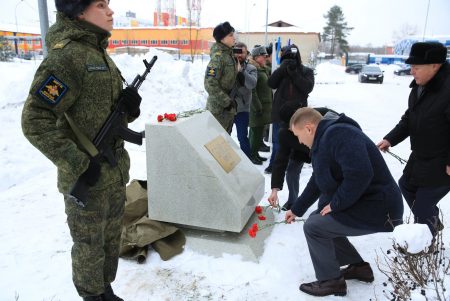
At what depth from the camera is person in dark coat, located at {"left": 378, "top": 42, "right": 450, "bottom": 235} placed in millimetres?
2902

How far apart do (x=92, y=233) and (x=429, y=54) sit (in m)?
2.80

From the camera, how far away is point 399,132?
3477mm

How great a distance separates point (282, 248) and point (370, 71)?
87.5 feet

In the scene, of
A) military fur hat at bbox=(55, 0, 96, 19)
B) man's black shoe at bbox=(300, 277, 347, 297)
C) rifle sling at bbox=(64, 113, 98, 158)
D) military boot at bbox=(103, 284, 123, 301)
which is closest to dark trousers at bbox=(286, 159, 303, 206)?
man's black shoe at bbox=(300, 277, 347, 297)

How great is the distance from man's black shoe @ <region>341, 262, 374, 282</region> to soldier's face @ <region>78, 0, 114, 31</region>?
2.52 meters

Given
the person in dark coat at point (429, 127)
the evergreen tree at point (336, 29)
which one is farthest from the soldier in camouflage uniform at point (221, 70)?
the evergreen tree at point (336, 29)

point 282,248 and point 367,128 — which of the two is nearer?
point 282,248

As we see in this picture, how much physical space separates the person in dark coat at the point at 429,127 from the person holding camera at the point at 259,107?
3113mm

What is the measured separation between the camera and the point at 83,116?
7.10 ft

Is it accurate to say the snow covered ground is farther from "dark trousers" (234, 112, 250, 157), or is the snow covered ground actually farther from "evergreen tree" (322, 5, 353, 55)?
"evergreen tree" (322, 5, 353, 55)

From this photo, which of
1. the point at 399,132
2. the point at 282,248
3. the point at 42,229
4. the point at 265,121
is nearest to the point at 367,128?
the point at 265,121

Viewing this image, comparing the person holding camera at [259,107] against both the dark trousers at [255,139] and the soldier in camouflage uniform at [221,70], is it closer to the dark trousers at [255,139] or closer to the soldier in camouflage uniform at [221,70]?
the dark trousers at [255,139]

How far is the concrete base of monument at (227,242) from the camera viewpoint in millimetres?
3365

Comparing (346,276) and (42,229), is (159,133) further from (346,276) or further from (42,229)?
(346,276)
